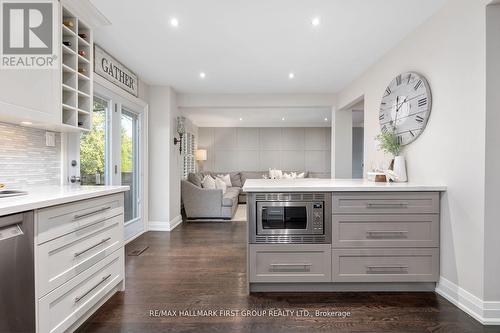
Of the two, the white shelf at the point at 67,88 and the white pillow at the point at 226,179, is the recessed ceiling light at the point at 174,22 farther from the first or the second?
the white pillow at the point at 226,179

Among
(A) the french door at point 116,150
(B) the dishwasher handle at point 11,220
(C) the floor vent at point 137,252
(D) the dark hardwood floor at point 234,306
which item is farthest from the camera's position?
(C) the floor vent at point 137,252

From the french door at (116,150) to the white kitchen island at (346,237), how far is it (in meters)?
1.82

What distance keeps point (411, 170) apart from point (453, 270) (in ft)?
3.08

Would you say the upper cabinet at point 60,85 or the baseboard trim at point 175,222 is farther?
the baseboard trim at point 175,222

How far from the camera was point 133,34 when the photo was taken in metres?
2.65

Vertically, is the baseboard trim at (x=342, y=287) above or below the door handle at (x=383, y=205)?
below

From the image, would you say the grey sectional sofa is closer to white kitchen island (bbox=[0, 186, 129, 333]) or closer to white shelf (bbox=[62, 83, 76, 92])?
white kitchen island (bbox=[0, 186, 129, 333])

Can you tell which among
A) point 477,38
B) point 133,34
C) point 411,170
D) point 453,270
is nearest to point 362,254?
point 453,270

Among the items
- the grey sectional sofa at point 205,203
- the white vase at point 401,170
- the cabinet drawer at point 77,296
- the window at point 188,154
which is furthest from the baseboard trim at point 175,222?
the white vase at point 401,170

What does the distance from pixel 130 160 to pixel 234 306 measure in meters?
2.78

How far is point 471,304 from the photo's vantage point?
6.22ft

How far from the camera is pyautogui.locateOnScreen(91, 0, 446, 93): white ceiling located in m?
2.21

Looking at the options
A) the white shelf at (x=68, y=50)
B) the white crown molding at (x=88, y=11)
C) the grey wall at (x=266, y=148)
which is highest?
the white crown molding at (x=88, y=11)

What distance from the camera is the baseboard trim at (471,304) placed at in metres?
1.81
